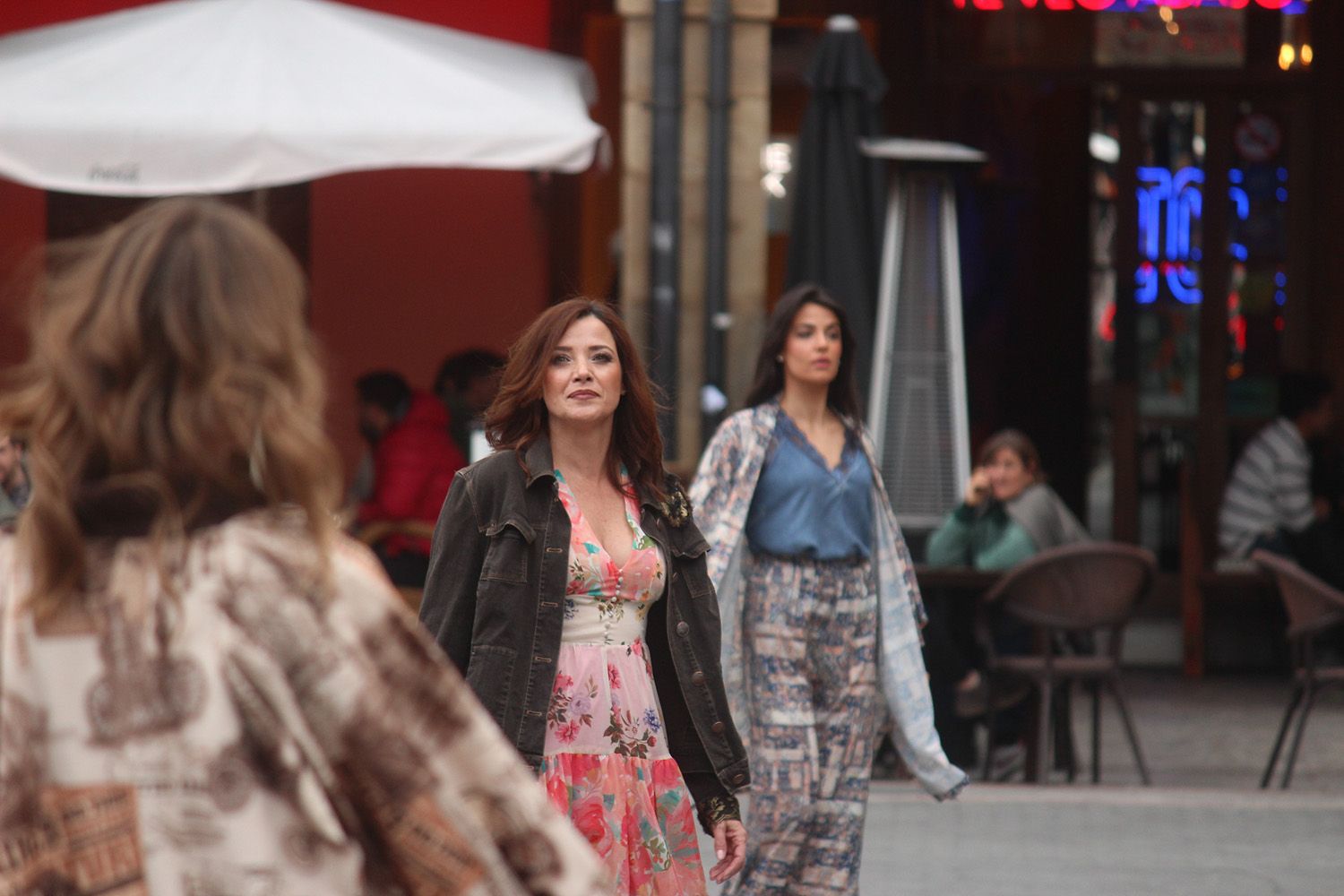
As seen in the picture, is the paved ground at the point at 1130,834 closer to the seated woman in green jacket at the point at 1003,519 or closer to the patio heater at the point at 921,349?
the seated woman in green jacket at the point at 1003,519

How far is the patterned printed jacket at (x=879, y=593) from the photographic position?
5.72 m

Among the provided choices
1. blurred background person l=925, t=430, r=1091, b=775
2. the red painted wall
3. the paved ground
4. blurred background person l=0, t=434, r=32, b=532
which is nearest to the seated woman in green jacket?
blurred background person l=925, t=430, r=1091, b=775

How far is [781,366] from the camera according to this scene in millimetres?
6230

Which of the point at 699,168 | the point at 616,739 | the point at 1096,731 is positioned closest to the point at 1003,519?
the point at 1096,731

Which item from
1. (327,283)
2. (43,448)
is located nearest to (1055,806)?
(327,283)

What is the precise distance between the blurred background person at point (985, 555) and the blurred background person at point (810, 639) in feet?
7.67

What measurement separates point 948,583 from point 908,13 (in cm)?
487

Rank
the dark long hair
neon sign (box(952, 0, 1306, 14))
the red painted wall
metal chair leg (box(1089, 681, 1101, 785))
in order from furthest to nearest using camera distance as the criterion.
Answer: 1. neon sign (box(952, 0, 1306, 14))
2. the red painted wall
3. metal chair leg (box(1089, 681, 1101, 785))
4. the dark long hair

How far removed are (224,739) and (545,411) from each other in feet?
8.21

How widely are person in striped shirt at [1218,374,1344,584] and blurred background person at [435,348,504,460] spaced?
14.5 feet

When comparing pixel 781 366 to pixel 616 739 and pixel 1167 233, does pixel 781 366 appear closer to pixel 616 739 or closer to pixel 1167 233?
pixel 616 739

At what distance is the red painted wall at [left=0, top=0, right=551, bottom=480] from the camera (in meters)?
10.7

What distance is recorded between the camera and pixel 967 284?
13.0 metres

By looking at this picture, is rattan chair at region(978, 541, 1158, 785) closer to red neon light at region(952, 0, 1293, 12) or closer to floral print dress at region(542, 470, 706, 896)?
floral print dress at region(542, 470, 706, 896)
